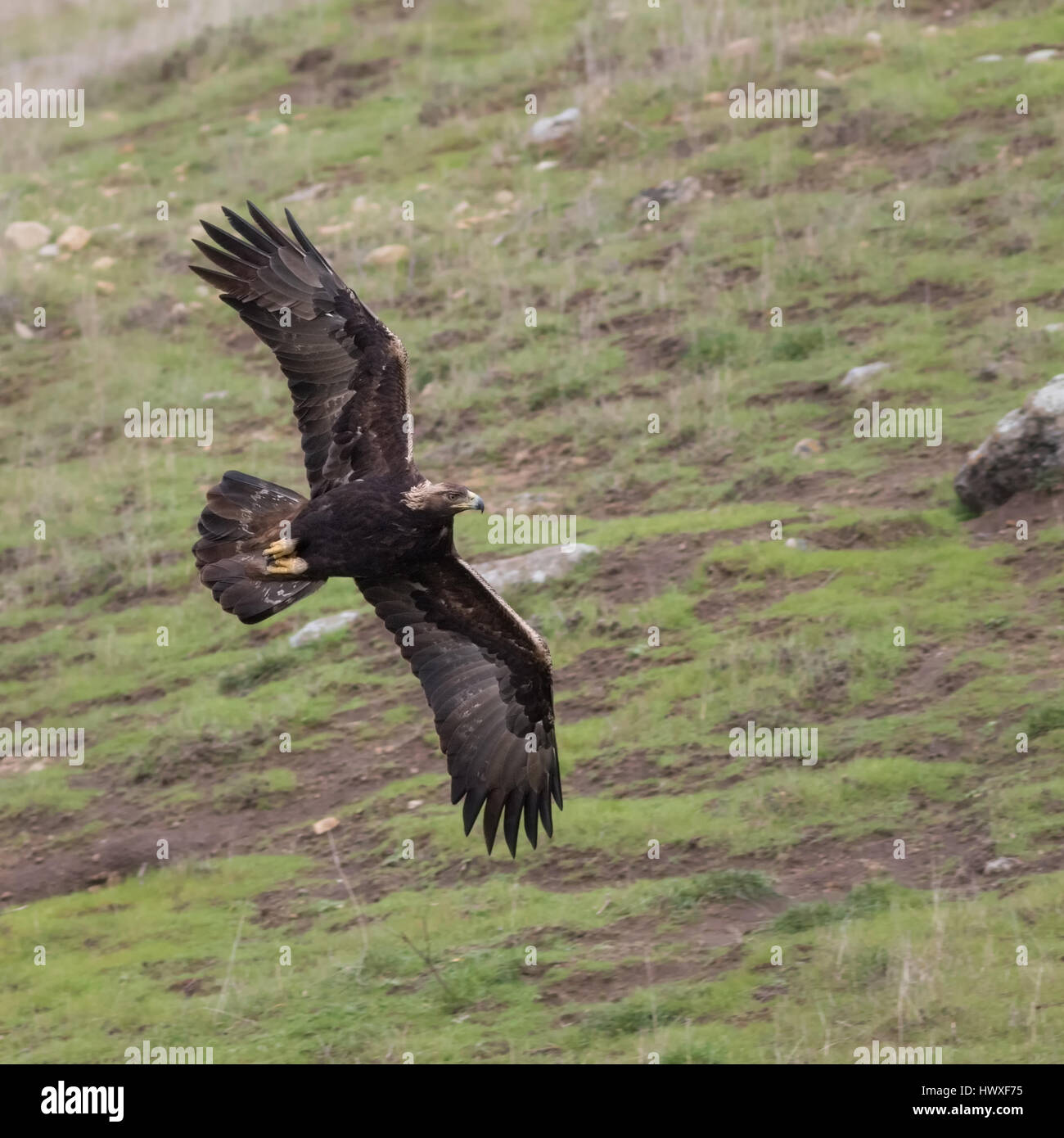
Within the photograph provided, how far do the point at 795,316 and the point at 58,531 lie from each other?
6.93m

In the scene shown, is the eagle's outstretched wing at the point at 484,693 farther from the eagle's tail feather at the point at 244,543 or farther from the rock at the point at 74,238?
the rock at the point at 74,238

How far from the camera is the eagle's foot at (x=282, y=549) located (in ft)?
31.9

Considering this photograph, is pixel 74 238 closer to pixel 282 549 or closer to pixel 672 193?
pixel 672 193

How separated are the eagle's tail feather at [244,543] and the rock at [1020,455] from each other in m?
5.69

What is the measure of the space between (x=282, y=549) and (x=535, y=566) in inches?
209

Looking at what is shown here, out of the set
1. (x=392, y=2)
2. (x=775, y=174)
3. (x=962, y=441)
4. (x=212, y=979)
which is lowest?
(x=212, y=979)

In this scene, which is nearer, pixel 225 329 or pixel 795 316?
pixel 795 316

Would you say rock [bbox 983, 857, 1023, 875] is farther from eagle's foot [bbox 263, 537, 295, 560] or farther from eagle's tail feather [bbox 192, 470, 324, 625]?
eagle's foot [bbox 263, 537, 295, 560]

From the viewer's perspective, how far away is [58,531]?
1775 centimetres

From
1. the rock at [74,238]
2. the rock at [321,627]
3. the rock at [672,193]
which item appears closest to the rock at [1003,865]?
the rock at [321,627]

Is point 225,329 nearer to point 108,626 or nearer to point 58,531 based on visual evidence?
point 58,531

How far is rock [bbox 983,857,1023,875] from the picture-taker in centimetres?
1059
